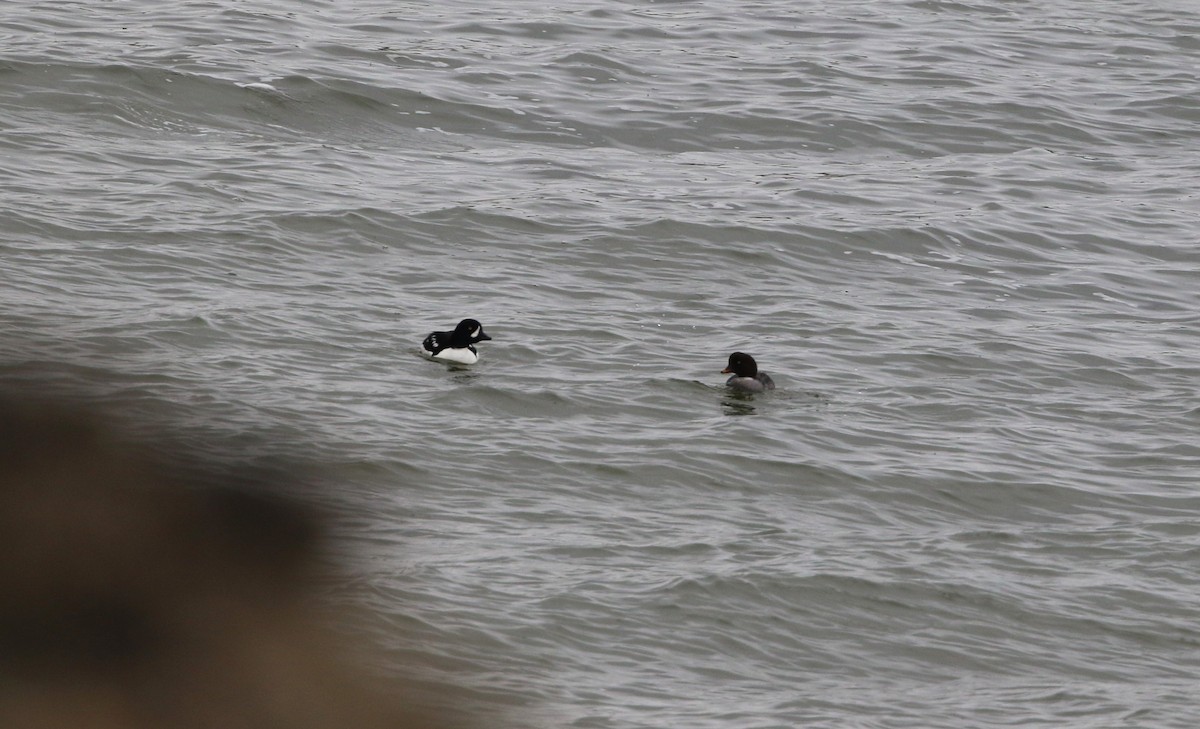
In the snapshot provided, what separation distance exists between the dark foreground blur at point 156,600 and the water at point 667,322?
121 mm

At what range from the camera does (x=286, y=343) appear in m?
11.7

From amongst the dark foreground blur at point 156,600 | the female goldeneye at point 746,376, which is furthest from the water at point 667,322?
the female goldeneye at point 746,376

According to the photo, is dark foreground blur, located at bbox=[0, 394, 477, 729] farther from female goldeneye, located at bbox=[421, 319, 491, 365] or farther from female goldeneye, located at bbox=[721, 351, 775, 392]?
female goldeneye, located at bbox=[721, 351, 775, 392]

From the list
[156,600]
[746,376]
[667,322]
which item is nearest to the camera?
[156,600]

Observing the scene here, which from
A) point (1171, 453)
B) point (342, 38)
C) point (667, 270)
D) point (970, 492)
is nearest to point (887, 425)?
point (970, 492)

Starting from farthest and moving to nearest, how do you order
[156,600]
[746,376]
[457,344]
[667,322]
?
[667,322] < [746,376] < [457,344] < [156,600]

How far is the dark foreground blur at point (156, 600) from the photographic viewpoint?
4.20 ft

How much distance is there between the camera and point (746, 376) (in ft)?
39.2

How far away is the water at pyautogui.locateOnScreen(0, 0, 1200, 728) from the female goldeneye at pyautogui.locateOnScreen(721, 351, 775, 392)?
0.25 metres

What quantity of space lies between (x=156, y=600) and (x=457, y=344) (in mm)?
10542

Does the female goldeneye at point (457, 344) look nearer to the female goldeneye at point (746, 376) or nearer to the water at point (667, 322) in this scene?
the water at point (667, 322)

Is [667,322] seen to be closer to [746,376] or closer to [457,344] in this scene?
[746,376]

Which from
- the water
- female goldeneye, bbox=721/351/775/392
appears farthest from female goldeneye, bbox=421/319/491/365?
female goldeneye, bbox=721/351/775/392

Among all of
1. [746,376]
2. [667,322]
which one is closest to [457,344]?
[746,376]
